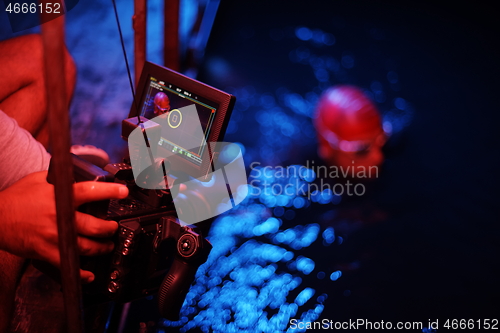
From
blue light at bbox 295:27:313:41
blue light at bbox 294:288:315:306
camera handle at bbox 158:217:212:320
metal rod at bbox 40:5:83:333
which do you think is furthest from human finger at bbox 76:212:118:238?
blue light at bbox 295:27:313:41

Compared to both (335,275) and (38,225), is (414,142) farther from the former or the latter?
(38,225)

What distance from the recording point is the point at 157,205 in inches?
35.9

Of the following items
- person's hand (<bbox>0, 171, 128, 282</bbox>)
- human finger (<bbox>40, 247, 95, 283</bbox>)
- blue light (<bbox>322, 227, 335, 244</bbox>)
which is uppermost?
person's hand (<bbox>0, 171, 128, 282</bbox>)

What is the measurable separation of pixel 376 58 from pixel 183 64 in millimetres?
1329

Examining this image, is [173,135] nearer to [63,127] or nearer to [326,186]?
[63,127]

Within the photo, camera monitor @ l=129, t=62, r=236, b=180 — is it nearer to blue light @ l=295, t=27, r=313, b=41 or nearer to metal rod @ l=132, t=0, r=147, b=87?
metal rod @ l=132, t=0, r=147, b=87

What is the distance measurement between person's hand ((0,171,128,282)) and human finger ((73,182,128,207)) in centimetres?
2

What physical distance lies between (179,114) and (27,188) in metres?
0.39

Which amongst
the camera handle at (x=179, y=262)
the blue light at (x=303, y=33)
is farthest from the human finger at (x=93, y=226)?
the blue light at (x=303, y=33)

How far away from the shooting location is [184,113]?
999 mm

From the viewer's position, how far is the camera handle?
33.1 inches

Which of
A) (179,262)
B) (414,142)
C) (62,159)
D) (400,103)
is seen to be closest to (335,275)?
(179,262)

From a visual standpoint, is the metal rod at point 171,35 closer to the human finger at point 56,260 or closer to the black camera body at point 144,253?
the black camera body at point 144,253

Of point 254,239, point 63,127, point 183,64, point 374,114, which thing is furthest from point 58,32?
point 183,64
